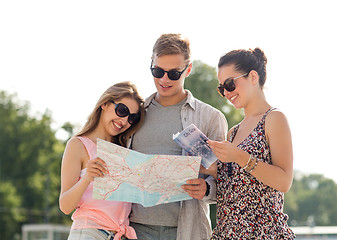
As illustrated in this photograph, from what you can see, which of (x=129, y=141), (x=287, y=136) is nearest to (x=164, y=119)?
(x=129, y=141)

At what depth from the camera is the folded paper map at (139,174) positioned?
3711 mm

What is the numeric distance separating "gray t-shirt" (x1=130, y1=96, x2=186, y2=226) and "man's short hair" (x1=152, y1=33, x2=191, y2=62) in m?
0.46

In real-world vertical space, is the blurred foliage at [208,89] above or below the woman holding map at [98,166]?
below

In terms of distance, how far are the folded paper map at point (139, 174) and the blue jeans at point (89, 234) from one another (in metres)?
0.31

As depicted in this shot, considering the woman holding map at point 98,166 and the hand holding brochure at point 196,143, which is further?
the woman holding map at point 98,166

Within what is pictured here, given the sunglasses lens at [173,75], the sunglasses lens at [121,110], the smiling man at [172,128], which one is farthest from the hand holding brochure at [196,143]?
the sunglasses lens at [173,75]

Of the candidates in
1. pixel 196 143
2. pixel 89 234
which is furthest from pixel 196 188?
pixel 89 234

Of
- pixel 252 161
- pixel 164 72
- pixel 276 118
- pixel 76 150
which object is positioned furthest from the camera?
pixel 164 72

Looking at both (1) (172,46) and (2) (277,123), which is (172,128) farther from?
(2) (277,123)

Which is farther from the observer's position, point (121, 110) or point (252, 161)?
point (121, 110)

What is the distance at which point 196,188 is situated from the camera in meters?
3.87

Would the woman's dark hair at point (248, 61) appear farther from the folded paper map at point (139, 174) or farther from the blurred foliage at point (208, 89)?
the blurred foliage at point (208, 89)

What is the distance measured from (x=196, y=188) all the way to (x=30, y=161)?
126 feet

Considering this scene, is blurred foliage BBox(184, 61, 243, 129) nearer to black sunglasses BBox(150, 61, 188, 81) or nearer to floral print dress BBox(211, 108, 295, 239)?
black sunglasses BBox(150, 61, 188, 81)
